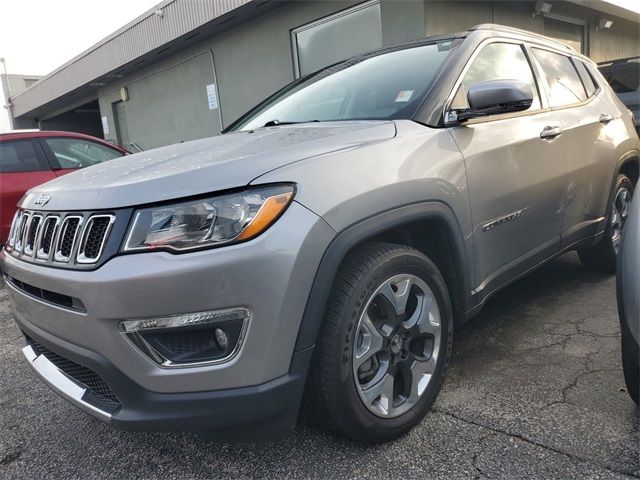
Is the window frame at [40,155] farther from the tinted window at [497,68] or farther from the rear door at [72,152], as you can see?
the tinted window at [497,68]

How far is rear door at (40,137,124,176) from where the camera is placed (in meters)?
5.66

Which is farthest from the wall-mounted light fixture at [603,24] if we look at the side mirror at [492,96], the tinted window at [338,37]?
the side mirror at [492,96]

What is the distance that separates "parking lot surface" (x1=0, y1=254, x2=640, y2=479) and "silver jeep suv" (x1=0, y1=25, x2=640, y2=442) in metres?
0.18

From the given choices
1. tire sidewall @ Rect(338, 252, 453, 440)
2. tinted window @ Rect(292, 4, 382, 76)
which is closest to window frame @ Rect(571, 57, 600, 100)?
tire sidewall @ Rect(338, 252, 453, 440)

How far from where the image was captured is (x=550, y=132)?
288 centimetres

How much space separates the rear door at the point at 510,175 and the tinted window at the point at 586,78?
0.92 m

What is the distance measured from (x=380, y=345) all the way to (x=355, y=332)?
192 mm

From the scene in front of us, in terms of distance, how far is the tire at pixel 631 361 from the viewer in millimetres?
1836

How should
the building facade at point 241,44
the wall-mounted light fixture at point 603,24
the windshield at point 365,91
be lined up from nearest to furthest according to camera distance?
1. the windshield at point 365,91
2. the building facade at point 241,44
3. the wall-mounted light fixture at point 603,24

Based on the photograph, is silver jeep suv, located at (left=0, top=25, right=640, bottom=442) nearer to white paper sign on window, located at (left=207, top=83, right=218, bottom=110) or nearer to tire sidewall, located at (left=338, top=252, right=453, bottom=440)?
tire sidewall, located at (left=338, top=252, right=453, bottom=440)

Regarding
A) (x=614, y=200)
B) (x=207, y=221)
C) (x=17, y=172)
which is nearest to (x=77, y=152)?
(x=17, y=172)

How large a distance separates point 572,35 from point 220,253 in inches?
526

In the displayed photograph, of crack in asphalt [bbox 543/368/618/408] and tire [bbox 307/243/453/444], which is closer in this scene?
tire [bbox 307/243/453/444]

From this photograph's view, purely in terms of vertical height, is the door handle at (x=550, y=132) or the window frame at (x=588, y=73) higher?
the window frame at (x=588, y=73)
